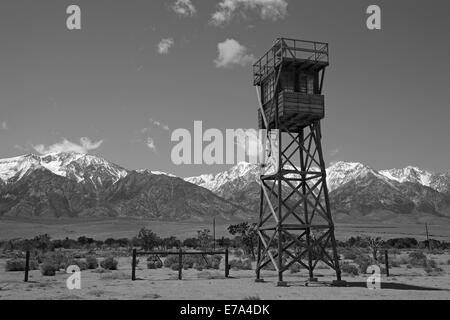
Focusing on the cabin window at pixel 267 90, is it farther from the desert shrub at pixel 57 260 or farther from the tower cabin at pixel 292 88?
the desert shrub at pixel 57 260

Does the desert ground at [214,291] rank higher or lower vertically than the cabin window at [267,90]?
lower

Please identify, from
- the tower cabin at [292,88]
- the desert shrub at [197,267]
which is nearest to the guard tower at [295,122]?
A: the tower cabin at [292,88]

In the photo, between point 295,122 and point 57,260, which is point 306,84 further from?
point 57,260

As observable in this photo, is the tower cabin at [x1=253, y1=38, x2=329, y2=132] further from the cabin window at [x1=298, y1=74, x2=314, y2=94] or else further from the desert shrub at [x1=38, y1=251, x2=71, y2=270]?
the desert shrub at [x1=38, y1=251, x2=71, y2=270]

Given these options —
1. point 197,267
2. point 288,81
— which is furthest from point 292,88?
point 197,267

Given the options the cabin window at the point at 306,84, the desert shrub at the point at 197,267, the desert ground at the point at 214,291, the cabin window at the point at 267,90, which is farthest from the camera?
the desert shrub at the point at 197,267

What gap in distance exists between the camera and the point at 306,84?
26.2m

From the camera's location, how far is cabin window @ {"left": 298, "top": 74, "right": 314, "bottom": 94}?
1028 inches

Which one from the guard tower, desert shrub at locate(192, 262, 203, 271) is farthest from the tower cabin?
desert shrub at locate(192, 262, 203, 271)

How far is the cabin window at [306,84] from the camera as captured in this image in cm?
2611

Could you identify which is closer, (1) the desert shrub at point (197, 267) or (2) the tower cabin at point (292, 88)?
(2) the tower cabin at point (292, 88)
